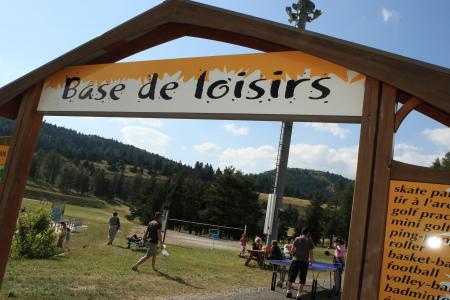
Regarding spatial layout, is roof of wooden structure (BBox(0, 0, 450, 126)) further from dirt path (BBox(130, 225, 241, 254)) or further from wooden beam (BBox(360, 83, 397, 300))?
dirt path (BBox(130, 225, 241, 254))

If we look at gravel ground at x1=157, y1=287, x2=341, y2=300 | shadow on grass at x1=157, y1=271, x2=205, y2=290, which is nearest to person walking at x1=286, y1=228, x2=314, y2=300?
gravel ground at x1=157, y1=287, x2=341, y2=300

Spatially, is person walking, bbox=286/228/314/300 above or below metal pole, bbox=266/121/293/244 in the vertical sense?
below

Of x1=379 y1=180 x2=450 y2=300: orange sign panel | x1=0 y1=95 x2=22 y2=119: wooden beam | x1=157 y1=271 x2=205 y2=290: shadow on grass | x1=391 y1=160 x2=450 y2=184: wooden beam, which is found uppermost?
x1=0 y1=95 x2=22 y2=119: wooden beam

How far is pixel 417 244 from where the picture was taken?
3.31 m

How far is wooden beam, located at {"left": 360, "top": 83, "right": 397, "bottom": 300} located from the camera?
Result: 3404 mm

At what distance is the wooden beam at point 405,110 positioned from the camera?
3.57 meters

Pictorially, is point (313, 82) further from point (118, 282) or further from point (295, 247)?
point (118, 282)

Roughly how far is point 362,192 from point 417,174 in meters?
0.48

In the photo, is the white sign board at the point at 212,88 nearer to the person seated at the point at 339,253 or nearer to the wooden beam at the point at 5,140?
the wooden beam at the point at 5,140

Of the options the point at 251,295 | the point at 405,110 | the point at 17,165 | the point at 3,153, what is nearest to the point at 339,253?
the point at 251,295

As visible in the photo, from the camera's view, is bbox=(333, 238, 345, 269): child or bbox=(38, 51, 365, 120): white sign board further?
bbox=(333, 238, 345, 269): child

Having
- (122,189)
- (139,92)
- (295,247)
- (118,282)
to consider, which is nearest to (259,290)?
Result: (295,247)

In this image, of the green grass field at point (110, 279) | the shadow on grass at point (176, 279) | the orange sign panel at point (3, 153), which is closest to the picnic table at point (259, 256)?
the green grass field at point (110, 279)

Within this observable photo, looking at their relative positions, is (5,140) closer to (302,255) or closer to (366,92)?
(366,92)
